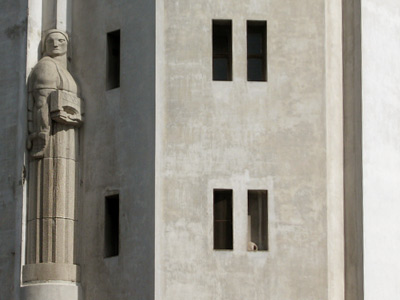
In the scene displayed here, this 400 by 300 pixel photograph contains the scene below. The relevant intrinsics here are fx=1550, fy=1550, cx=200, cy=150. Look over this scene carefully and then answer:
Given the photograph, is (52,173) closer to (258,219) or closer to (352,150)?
(258,219)

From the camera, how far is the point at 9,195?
39969 millimetres

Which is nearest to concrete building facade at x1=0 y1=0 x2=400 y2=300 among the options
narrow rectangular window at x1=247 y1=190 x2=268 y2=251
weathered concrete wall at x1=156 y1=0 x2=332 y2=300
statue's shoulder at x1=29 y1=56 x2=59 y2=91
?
weathered concrete wall at x1=156 y1=0 x2=332 y2=300

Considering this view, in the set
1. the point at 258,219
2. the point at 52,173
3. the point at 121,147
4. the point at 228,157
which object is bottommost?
the point at 258,219

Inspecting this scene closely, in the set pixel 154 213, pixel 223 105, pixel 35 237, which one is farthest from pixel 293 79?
pixel 35 237

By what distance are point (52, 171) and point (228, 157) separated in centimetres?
464

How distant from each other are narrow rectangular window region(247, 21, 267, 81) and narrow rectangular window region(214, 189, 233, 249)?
310 cm

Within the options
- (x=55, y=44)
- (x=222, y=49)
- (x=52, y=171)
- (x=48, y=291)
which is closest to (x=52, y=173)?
(x=52, y=171)

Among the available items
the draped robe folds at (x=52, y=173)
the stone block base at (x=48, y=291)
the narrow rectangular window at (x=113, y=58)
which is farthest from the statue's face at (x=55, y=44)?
the stone block base at (x=48, y=291)

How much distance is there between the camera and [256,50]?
39.3 m

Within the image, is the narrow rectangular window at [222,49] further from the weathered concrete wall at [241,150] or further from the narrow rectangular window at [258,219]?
the narrow rectangular window at [258,219]
